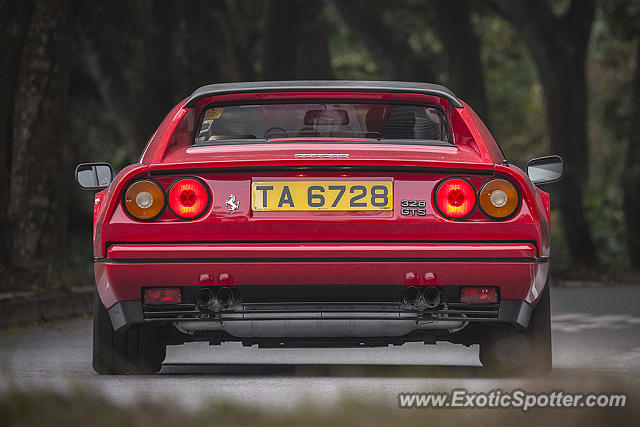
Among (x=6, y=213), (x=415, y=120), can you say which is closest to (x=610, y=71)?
(x=6, y=213)

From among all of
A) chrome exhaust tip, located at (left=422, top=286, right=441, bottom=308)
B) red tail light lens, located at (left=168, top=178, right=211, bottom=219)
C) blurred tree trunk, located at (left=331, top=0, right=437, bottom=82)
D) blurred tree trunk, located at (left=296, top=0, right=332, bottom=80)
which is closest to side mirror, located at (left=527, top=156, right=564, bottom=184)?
chrome exhaust tip, located at (left=422, top=286, right=441, bottom=308)

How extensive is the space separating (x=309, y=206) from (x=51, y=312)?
5.69 meters

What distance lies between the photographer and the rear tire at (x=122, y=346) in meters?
6.84

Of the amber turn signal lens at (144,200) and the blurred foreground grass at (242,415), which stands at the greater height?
the amber turn signal lens at (144,200)

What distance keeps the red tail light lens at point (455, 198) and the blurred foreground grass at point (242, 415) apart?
133 cm

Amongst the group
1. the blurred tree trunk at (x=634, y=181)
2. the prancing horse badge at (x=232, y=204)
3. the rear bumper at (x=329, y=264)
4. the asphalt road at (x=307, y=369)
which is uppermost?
the prancing horse badge at (x=232, y=204)

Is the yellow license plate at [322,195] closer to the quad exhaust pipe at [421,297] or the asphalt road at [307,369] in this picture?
the quad exhaust pipe at [421,297]

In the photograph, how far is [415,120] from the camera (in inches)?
300

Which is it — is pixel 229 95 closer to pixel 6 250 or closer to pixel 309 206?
pixel 309 206

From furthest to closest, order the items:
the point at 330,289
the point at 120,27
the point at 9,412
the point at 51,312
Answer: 1. the point at 120,27
2. the point at 51,312
3. the point at 330,289
4. the point at 9,412

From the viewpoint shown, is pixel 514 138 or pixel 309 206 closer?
pixel 309 206

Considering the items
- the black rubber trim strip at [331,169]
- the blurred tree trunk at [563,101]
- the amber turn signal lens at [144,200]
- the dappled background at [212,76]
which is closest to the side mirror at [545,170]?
the black rubber trim strip at [331,169]

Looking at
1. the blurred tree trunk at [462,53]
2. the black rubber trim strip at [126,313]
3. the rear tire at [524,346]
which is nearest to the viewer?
the black rubber trim strip at [126,313]

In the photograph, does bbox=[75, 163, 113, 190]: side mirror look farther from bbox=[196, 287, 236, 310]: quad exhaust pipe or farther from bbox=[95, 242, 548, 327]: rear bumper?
bbox=[196, 287, 236, 310]: quad exhaust pipe
